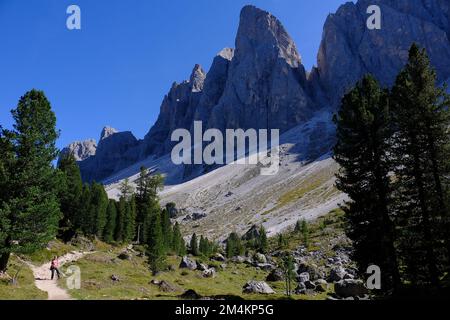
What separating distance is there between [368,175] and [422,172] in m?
3.74

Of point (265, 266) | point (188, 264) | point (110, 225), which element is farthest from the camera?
point (265, 266)

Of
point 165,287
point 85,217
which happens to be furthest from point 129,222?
point 165,287

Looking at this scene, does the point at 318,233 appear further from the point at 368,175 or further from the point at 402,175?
the point at 402,175

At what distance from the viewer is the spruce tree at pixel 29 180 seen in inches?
1030

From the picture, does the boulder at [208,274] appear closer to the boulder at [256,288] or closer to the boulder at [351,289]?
the boulder at [256,288]

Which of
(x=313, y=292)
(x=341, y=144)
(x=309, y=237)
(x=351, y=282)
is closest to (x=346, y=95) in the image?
(x=341, y=144)

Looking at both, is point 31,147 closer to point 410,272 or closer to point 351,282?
point 410,272

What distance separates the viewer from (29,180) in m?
28.0

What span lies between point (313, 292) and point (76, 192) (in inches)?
1689

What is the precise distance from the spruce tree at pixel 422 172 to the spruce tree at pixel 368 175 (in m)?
0.92

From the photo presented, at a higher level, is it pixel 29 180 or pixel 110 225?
pixel 29 180

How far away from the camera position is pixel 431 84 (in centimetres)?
2672

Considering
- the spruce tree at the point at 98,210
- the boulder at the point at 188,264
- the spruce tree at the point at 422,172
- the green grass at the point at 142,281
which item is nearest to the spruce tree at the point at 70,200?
the spruce tree at the point at 98,210

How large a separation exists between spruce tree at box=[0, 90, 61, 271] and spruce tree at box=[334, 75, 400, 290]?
74.9 feet
